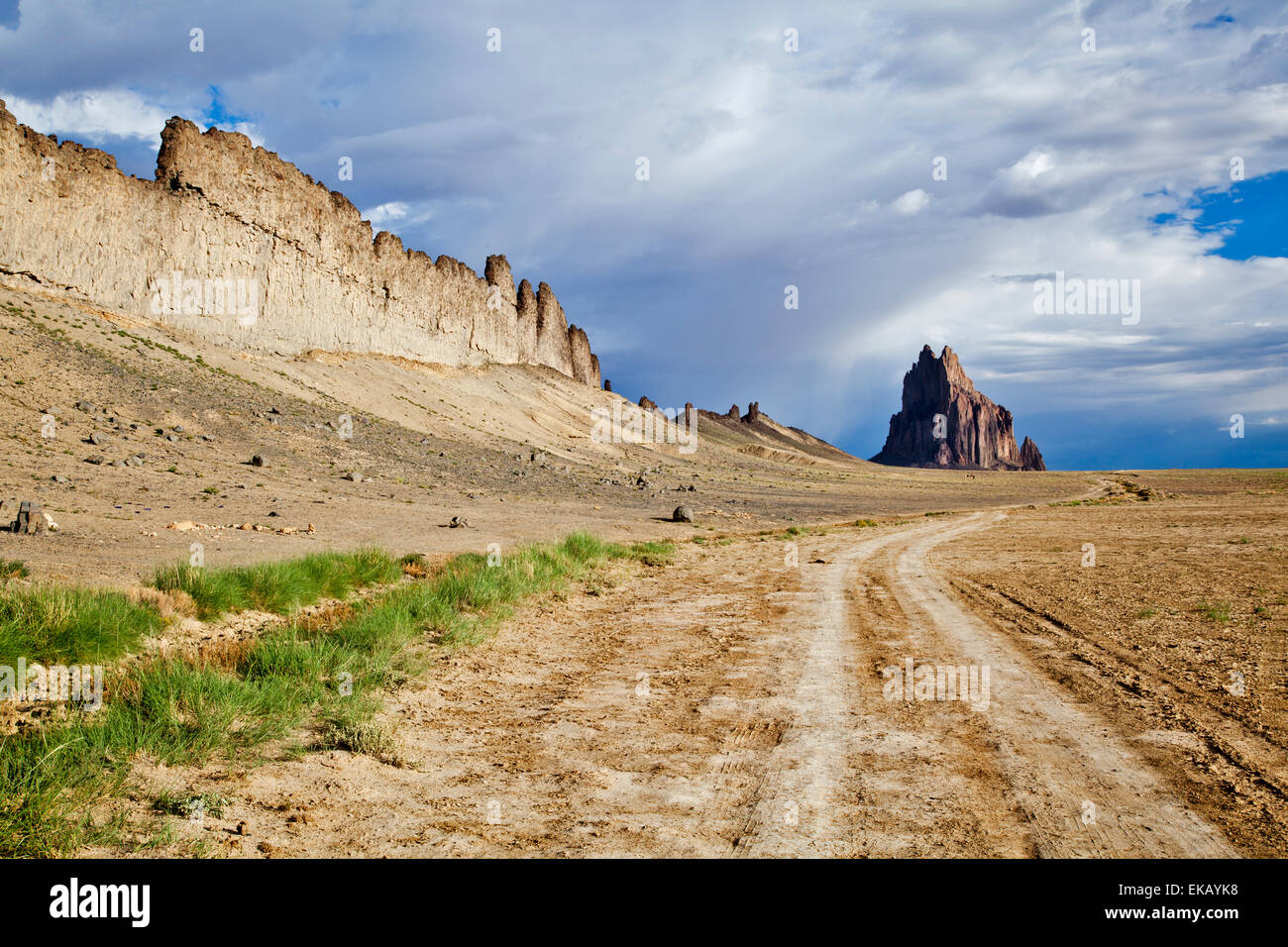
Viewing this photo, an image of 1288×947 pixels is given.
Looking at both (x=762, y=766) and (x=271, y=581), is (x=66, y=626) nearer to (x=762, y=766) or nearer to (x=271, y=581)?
(x=271, y=581)

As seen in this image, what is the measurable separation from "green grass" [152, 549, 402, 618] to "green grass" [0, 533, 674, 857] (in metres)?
0.03

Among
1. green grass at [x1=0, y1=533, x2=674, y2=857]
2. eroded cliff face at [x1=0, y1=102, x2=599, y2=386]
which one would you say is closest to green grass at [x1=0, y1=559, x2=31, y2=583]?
green grass at [x1=0, y1=533, x2=674, y2=857]

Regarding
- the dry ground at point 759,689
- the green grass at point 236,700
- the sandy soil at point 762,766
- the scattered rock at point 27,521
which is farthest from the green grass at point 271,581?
the scattered rock at point 27,521

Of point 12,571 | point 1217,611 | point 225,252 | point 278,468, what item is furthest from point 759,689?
point 225,252

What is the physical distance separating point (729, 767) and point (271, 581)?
874cm

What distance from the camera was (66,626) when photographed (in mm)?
7230

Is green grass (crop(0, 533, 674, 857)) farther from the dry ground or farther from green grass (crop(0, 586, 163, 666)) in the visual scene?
green grass (crop(0, 586, 163, 666))

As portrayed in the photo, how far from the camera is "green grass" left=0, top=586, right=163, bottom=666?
676 centimetres

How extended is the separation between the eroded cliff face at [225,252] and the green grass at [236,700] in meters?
38.5

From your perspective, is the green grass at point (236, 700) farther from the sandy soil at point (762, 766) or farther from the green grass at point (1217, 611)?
the green grass at point (1217, 611)

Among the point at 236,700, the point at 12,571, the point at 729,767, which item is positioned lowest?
the point at 729,767

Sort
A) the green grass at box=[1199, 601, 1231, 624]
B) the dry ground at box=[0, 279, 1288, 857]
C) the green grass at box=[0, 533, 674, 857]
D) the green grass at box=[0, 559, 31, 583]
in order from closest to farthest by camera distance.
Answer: the green grass at box=[0, 533, 674, 857]
the dry ground at box=[0, 279, 1288, 857]
the green grass at box=[0, 559, 31, 583]
the green grass at box=[1199, 601, 1231, 624]

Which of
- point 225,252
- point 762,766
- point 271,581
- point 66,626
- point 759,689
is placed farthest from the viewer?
point 225,252
